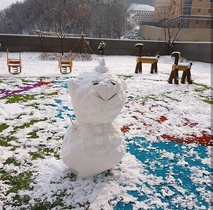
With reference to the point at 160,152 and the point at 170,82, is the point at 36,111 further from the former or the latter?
the point at 170,82

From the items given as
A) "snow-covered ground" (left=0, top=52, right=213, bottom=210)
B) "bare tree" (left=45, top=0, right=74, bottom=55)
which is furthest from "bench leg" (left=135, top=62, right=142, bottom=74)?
"bare tree" (left=45, top=0, right=74, bottom=55)

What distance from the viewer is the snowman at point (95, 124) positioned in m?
2.50

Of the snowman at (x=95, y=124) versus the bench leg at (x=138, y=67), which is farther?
the bench leg at (x=138, y=67)

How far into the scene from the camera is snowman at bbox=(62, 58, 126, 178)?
250 cm

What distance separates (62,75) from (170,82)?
4.57m

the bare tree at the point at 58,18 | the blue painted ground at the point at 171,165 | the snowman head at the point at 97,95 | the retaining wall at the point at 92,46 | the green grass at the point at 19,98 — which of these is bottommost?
the blue painted ground at the point at 171,165

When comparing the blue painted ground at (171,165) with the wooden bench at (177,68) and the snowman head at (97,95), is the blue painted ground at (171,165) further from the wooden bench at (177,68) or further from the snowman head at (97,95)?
the wooden bench at (177,68)

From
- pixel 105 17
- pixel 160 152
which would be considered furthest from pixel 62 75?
pixel 105 17

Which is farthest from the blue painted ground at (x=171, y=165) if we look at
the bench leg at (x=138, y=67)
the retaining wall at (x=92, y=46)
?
the retaining wall at (x=92, y=46)

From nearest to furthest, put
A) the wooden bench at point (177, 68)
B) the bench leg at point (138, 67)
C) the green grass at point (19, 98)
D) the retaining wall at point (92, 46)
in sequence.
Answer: the green grass at point (19, 98)
the wooden bench at point (177, 68)
the bench leg at point (138, 67)
the retaining wall at point (92, 46)

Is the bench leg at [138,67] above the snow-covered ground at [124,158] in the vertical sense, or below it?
above

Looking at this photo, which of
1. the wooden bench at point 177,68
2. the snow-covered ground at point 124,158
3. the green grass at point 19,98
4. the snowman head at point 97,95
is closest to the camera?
the snowman head at point 97,95

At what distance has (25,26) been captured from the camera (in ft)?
135

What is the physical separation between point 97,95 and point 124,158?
142 centimetres
